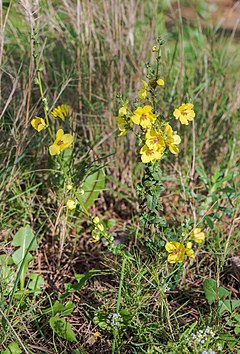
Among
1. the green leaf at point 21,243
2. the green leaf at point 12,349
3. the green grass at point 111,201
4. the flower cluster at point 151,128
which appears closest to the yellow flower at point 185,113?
the flower cluster at point 151,128

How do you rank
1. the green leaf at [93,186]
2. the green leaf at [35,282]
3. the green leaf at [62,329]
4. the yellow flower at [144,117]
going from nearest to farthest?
the yellow flower at [144,117], the green leaf at [62,329], the green leaf at [35,282], the green leaf at [93,186]

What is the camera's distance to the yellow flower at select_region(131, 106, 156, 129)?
1533mm

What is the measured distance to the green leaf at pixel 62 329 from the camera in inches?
64.5

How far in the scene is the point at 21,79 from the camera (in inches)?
97.0

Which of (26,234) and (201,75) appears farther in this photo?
(201,75)

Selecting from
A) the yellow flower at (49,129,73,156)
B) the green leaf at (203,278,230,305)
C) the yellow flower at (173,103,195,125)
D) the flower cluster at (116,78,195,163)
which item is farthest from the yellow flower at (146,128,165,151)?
the green leaf at (203,278,230,305)

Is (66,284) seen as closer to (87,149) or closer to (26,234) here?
(26,234)

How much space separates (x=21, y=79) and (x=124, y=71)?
488 mm

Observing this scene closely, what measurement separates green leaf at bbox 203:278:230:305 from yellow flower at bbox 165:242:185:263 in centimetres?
17

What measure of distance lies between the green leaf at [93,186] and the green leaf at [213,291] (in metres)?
0.63

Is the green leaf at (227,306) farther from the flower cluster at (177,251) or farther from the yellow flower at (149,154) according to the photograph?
the yellow flower at (149,154)

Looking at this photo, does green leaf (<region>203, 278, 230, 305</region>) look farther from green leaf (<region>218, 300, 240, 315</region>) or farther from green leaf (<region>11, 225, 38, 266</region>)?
green leaf (<region>11, 225, 38, 266</region>)

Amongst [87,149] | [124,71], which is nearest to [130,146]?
[87,149]

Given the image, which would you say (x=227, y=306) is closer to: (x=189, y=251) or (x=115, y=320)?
(x=189, y=251)
